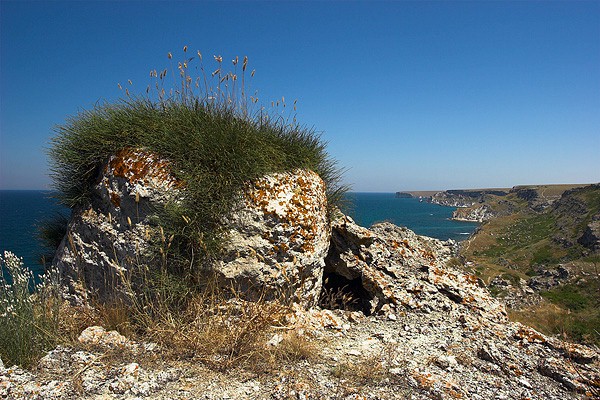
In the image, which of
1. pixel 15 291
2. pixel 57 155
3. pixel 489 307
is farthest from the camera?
pixel 489 307

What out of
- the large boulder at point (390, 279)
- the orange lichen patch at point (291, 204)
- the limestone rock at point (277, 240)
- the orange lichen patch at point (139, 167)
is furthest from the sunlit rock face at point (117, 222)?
the large boulder at point (390, 279)

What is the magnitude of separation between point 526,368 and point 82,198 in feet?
24.4

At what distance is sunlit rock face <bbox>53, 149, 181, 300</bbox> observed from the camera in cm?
A: 505

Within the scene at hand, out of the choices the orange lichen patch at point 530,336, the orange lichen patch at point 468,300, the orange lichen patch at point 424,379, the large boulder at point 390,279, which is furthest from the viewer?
the orange lichen patch at point 468,300

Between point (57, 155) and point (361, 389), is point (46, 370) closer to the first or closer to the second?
point (361, 389)

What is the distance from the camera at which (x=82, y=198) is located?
5.87m

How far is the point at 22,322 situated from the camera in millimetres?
3666

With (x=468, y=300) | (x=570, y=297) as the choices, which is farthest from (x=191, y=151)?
(x=570, y=297)

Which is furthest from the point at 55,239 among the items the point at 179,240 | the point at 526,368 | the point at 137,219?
the point at 526,368

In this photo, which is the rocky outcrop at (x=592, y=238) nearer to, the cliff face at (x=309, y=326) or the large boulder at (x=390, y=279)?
the large boulder at (x=390, y=279)

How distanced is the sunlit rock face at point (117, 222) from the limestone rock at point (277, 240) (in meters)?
1.15

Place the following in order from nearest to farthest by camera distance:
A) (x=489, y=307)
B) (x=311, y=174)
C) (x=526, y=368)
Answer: (x=526, y=368) → (x=311, y=174) → (x=489, y=307)

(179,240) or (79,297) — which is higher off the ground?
(179,240)

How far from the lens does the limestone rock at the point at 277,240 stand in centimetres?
511
